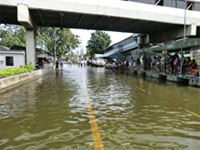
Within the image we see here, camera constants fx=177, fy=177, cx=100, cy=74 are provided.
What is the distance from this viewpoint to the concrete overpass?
1756cm

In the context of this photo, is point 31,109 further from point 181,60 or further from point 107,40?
point 107,40

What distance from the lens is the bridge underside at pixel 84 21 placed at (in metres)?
19.8

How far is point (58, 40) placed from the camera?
4397 cm

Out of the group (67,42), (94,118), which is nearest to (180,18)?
(94,118)

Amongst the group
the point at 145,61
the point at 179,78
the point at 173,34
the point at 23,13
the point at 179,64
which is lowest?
the point at 179,78

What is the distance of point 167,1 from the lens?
21.8 meters

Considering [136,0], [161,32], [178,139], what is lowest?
[178,139]

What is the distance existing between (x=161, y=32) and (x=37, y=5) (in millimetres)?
18318

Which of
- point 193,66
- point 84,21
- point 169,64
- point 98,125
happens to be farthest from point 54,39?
point 98,125

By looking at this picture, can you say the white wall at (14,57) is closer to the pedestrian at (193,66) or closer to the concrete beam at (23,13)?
the concrete beam at (23,13)

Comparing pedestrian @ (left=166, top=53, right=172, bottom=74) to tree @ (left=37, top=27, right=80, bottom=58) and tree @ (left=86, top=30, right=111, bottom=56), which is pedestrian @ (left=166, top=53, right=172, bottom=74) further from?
tree @ (left=86, top=30, right=111, bottom=56)

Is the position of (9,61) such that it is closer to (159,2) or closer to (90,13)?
(90,13)

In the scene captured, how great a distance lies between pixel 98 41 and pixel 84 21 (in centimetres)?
4540

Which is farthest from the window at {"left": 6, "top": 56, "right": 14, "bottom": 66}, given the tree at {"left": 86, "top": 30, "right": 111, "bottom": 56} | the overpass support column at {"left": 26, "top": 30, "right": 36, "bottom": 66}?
the tree at {"left": 86, "top": 30, "right": 111, "bottom": 56}
